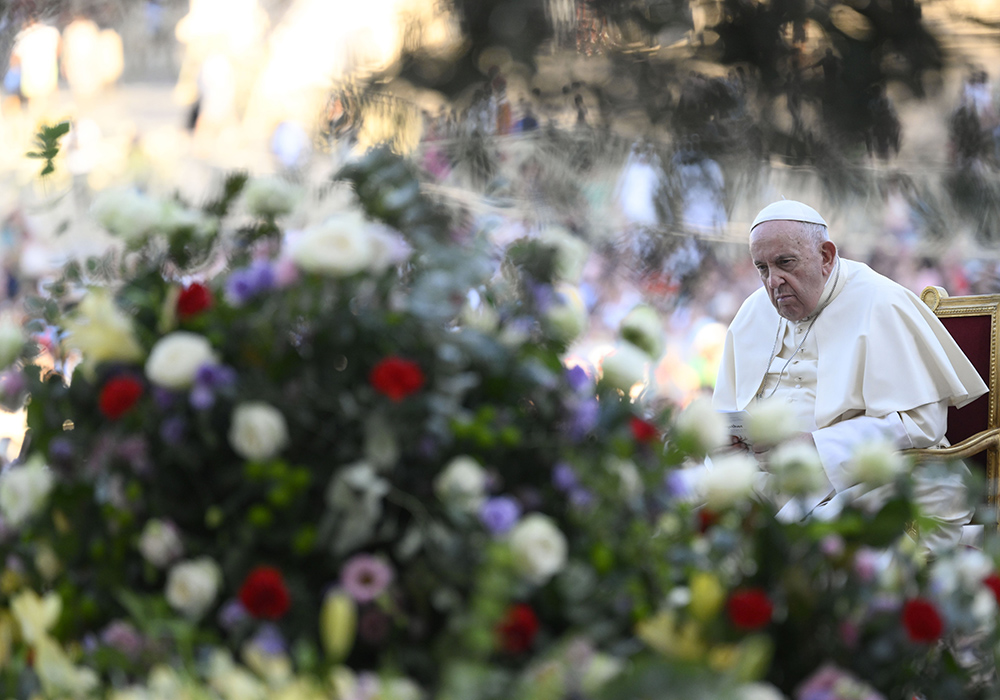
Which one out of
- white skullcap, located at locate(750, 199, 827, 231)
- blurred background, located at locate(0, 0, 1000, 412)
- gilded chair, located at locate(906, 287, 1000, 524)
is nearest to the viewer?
blurred background, located at locate(0, 0, 1000, 412)

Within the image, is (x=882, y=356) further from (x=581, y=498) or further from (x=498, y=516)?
(x=498, y=516)

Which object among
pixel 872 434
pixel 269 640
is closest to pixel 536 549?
pixel 269 640

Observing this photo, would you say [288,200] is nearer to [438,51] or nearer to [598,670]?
[438,51]

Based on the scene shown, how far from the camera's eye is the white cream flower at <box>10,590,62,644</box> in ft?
3.34

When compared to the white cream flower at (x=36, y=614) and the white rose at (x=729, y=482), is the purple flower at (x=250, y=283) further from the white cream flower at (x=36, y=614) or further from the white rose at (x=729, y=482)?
the white rose at (x=729, y=482)

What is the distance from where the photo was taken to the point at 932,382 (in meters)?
2.87

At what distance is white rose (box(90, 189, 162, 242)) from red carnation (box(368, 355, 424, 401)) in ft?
1.32

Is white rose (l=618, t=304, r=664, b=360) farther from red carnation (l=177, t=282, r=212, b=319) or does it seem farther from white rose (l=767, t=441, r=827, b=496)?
red carnation (l=177, t=282, r=212, b=319)

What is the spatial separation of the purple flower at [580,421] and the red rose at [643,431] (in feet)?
0.18

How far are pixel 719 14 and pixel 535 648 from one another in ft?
3.11

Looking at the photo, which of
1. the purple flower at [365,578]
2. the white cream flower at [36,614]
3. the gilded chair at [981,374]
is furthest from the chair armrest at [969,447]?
the white cream flower at [36,614]

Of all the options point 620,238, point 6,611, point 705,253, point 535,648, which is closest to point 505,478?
point 535,648

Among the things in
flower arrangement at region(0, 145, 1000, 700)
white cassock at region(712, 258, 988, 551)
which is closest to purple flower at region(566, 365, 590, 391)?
flower arrangement at region(0, 145, 1000, 700)

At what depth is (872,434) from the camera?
2764mm
